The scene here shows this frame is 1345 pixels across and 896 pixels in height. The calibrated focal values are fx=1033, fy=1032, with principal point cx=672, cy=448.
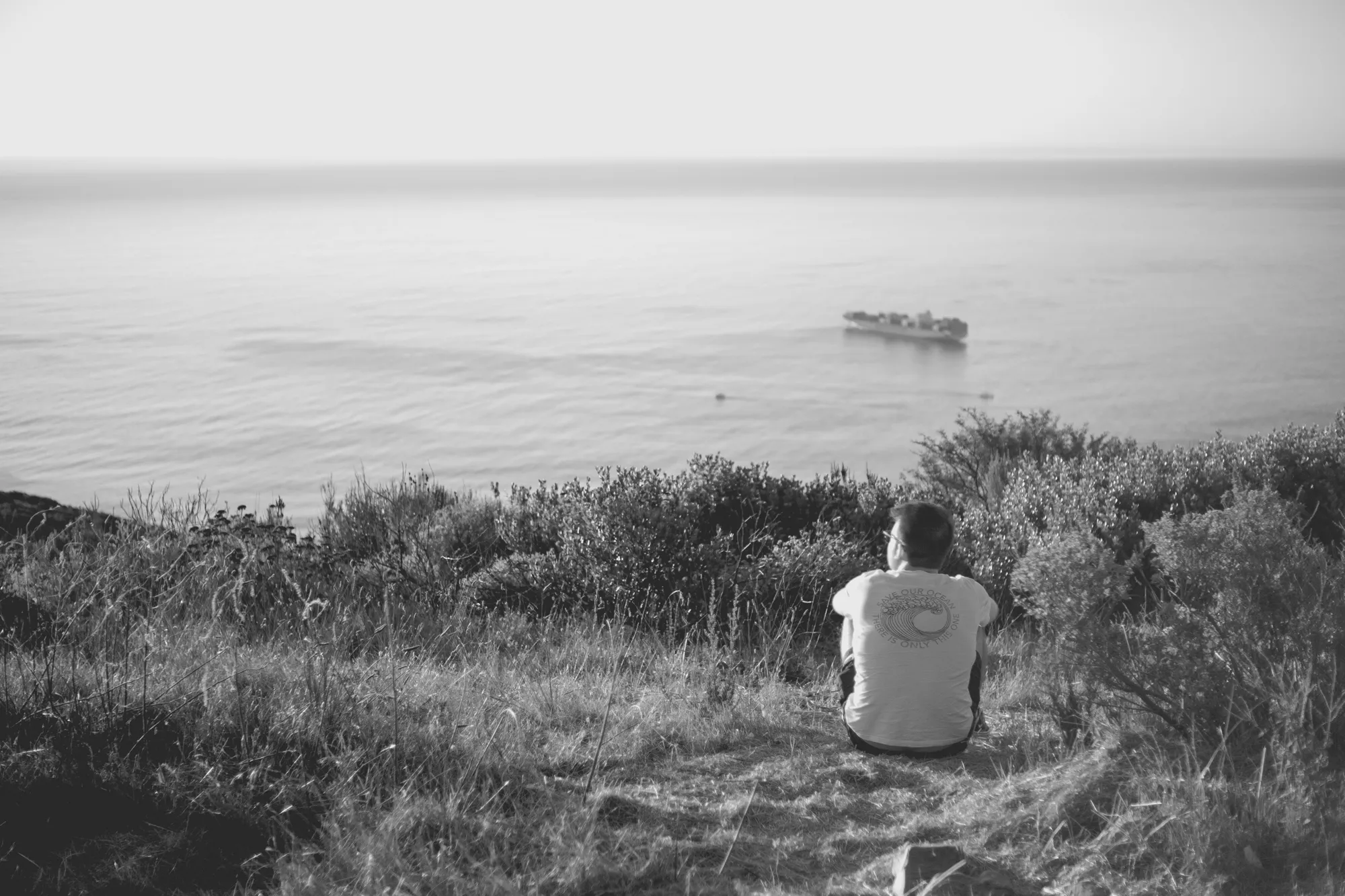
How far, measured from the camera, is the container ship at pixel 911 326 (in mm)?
60062

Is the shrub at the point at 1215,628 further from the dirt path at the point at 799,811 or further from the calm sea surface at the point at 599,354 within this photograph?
the calm sea surface at the point at 599,354

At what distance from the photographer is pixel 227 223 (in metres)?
162

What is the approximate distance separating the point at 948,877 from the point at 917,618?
1.15 m

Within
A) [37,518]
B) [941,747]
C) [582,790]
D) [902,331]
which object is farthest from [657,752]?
[902,331]

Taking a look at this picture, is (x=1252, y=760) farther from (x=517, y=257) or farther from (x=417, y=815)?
(x=517, y=257)

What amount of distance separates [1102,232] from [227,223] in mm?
128321

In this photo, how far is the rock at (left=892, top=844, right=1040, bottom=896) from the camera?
294 centimetres

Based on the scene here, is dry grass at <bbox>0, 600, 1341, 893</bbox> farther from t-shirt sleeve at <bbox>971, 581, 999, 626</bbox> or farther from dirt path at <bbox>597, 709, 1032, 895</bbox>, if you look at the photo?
Result: t-shirt sleeve at <bbox>971, 581, 999, 626</bbox>

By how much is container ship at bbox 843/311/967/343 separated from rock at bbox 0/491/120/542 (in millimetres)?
52443

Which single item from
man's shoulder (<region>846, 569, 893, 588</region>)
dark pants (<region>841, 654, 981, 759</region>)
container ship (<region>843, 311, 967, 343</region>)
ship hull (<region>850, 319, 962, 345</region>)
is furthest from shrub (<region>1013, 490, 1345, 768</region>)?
ship hull (<region>850, 319, 962, 345</region>)

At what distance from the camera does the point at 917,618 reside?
→ 12.8 ft

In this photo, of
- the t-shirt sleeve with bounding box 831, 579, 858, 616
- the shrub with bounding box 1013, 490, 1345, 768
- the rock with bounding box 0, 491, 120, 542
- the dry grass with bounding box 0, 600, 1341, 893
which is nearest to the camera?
the dry grass with bounding box 0, 600, 1341, 893

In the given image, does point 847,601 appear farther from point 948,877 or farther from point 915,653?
point 948,877

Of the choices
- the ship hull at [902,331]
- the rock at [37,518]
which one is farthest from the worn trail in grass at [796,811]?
the ship hull at [902,331]
